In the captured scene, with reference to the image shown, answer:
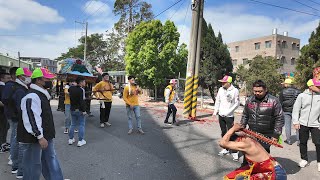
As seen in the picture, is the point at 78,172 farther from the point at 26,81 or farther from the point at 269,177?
the point at 269,177

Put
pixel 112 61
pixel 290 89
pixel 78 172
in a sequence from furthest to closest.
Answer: pixel 112 61
pixel 290 89
pixel 78 172

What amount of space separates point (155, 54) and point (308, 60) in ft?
34.6

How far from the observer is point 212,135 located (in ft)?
27.1

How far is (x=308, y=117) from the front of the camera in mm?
5336

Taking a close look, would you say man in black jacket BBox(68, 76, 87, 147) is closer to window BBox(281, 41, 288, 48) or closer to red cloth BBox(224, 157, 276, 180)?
red cloth BBox(224, 157, 276, 180)

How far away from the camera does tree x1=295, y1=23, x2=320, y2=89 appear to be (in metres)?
12.1

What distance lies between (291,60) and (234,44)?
1088cm

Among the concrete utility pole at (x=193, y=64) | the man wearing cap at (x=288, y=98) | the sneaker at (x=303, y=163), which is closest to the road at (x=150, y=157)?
the sneaker at (x=303, y=163)

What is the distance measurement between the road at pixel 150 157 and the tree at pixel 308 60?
20.1 feet

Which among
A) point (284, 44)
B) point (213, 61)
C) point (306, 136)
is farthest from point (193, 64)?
point (284, 44)

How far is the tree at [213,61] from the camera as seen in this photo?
15.9m

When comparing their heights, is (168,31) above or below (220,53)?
above

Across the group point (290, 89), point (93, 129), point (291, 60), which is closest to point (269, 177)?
point (290, 89)

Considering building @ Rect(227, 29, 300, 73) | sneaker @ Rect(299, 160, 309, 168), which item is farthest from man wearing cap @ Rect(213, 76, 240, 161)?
building @ Rect(227, 29, 300, 73)
